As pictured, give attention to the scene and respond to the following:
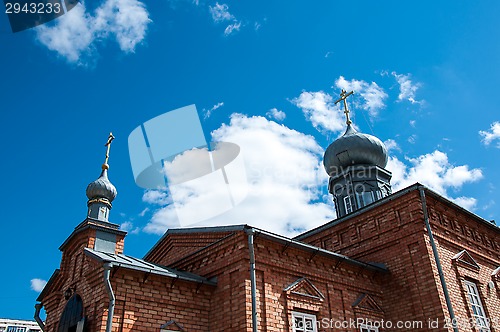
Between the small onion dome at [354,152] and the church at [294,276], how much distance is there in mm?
3856

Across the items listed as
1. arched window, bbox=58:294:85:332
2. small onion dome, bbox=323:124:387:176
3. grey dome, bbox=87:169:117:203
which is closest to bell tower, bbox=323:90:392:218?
small onion dome, bbox=323:124:387:176

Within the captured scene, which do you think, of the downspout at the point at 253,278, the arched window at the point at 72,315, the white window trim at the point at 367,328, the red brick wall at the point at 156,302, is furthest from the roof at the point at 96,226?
the white window trim at the point at 367,328

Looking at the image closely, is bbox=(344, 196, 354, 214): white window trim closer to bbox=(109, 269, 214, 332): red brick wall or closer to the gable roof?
the gable roof

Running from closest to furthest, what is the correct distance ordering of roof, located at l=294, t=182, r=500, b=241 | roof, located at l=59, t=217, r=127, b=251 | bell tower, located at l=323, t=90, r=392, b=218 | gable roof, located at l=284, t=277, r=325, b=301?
gable roof, located at l=284, t=277, r=325, b=301 → roof, located at l=59, t=217, r=127, b=251 → roof, located at l=294, t=182, r=500, b=241 → bell tower, located at l=323, t=90, r=392, b=218

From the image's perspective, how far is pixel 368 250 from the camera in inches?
492

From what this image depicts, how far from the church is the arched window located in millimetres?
33

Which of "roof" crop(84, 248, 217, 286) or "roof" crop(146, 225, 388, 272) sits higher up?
"roof" crop(146, 225, 388, 272)

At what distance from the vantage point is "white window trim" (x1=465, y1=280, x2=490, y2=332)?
11232 mm

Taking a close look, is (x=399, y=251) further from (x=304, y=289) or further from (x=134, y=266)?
(x=134, y=266)

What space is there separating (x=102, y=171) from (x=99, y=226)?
2.14 meters

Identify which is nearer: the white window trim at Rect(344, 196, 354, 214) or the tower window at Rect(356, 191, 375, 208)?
the tower window at Rect(356, 191, 375, 208)

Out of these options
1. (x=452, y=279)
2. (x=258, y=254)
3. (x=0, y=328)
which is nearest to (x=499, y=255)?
(x=452, y=279)

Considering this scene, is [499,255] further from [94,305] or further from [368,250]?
[94,305]

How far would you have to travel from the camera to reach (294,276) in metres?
9.80
